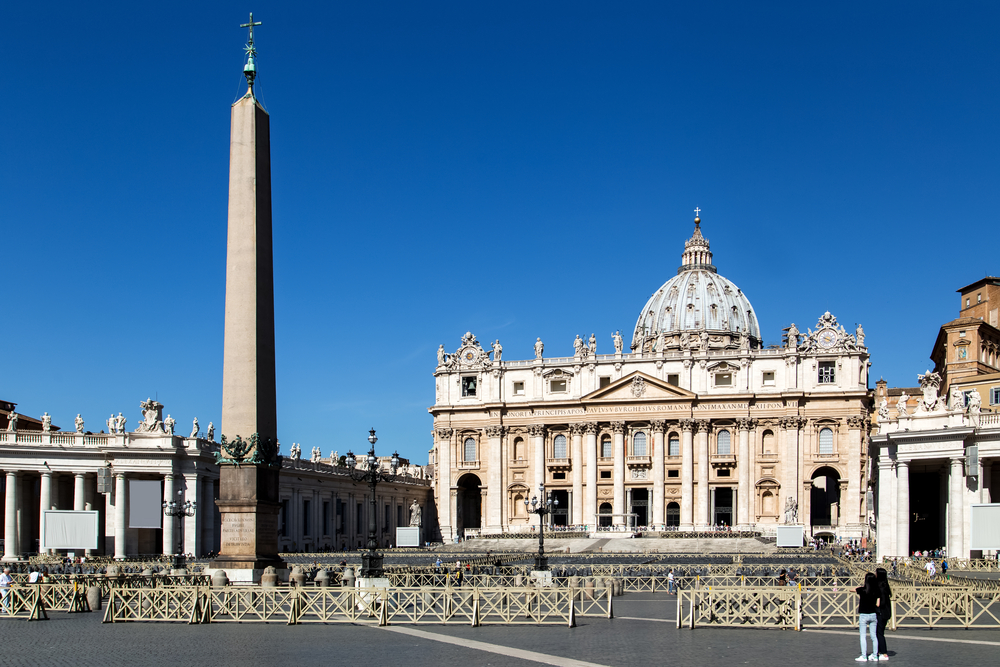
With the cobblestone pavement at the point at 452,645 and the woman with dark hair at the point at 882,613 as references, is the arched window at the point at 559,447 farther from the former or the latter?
the woman with dark hair at the point at 882,613

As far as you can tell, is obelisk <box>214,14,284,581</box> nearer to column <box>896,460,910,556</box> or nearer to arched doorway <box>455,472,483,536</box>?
column <box>896,460,910,556</box>

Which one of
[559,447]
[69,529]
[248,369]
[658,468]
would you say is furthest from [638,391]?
[248,369]

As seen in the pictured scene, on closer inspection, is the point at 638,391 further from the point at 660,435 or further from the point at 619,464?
the point at 619,464

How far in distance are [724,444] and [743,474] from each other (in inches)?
110

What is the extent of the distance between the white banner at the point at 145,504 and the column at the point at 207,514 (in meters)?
2.28

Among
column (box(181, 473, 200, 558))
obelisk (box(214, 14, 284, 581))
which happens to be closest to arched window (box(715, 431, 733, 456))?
column (box(181, 473, 200, 558))

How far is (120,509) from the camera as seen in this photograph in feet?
179

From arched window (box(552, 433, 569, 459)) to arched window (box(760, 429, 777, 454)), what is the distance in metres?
15.4

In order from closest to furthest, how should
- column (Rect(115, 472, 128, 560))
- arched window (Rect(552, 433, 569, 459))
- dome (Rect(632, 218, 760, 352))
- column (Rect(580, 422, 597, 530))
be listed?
column (Rect(115, 472, 128, 560)) < column (Rect(580, 422, 597, 530)) < arched window (Rect(552, 433, 569, 459)) < dome (Rect(632, 218, 760, 352))

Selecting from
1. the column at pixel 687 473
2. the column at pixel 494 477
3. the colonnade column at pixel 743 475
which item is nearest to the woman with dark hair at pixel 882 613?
the colonnade column at pixel 743 475

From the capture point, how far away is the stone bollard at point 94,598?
27.2 metres

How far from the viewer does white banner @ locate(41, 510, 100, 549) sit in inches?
1875

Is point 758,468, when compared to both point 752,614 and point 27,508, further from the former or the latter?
point 752,614

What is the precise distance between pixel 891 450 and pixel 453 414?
164ft
